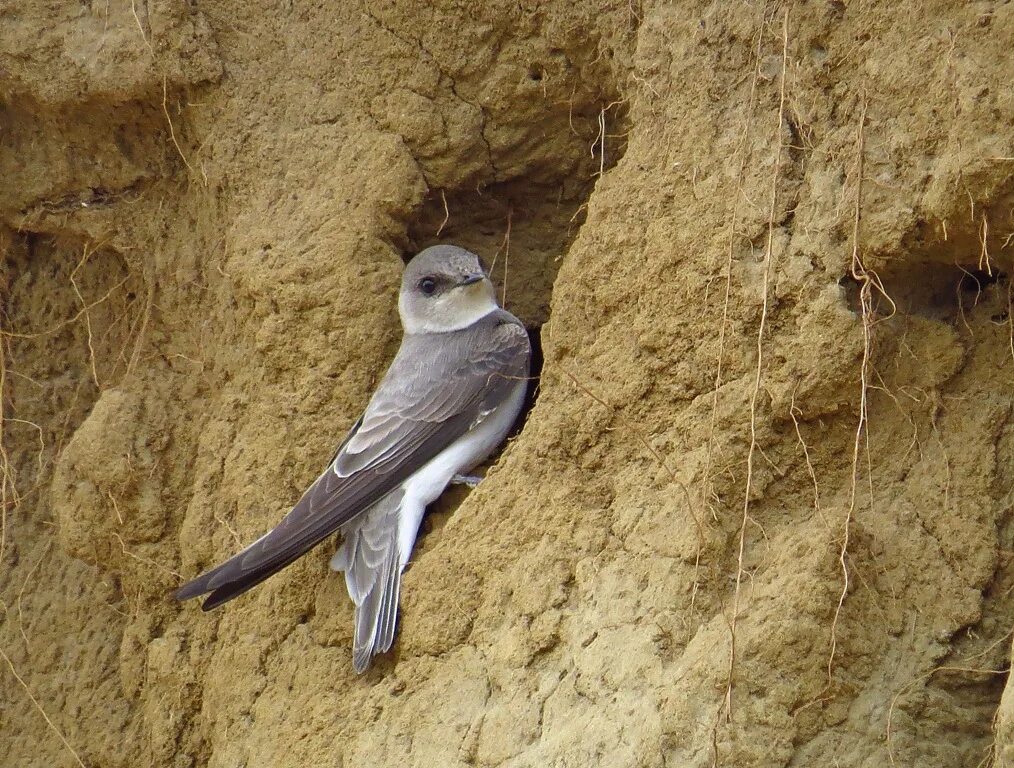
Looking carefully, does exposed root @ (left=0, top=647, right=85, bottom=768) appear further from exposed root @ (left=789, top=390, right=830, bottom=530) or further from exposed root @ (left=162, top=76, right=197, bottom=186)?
exposed root @ (left=789, top=390, right=830, bottom=530)

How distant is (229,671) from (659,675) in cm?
147

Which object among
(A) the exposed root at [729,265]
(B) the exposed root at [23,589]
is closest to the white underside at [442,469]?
(A) the exposed root at [729,265]

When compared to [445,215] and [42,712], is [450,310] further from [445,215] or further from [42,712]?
[42,712]

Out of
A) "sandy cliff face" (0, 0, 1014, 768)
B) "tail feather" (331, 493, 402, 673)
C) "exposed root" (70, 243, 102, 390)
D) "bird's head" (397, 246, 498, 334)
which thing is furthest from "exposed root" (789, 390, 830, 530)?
"exposed root" (70, 243, 102, 390)

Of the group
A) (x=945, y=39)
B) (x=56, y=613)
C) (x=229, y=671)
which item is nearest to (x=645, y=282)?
(x=945, y=39)

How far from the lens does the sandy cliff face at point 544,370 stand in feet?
10.1

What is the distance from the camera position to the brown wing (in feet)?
12.4

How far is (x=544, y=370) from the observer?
3.90m

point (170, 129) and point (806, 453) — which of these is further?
point (170, 129)

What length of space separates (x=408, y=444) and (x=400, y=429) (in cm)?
5

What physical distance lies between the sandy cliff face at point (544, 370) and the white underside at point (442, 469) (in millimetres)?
105

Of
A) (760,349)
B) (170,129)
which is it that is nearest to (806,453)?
(760,349)

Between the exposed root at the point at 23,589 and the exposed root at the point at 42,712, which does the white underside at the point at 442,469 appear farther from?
the exposed root at the point at 23,589

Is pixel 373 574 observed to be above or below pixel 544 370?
below
